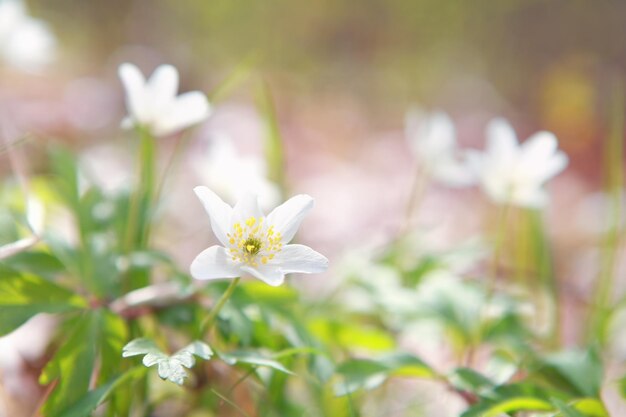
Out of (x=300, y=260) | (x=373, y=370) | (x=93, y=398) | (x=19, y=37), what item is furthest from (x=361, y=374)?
(x=19, y=37)

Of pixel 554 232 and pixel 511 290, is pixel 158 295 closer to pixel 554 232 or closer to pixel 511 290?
pixel 511 290

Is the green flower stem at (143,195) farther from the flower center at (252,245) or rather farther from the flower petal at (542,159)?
the flower petal at (542,159)

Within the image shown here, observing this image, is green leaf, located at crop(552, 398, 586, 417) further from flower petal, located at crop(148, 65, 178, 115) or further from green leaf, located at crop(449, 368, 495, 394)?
flower petal, located at crop(148, 65, 178, 115)

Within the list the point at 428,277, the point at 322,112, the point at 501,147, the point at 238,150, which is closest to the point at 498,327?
the point at 428,277

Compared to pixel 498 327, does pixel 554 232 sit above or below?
below

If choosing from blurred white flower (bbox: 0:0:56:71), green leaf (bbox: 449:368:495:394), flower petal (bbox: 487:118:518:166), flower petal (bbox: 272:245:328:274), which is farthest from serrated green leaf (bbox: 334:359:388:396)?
blurred white flower (bbox: 0:0:56:71)

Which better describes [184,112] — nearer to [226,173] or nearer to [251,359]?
[226,173]
